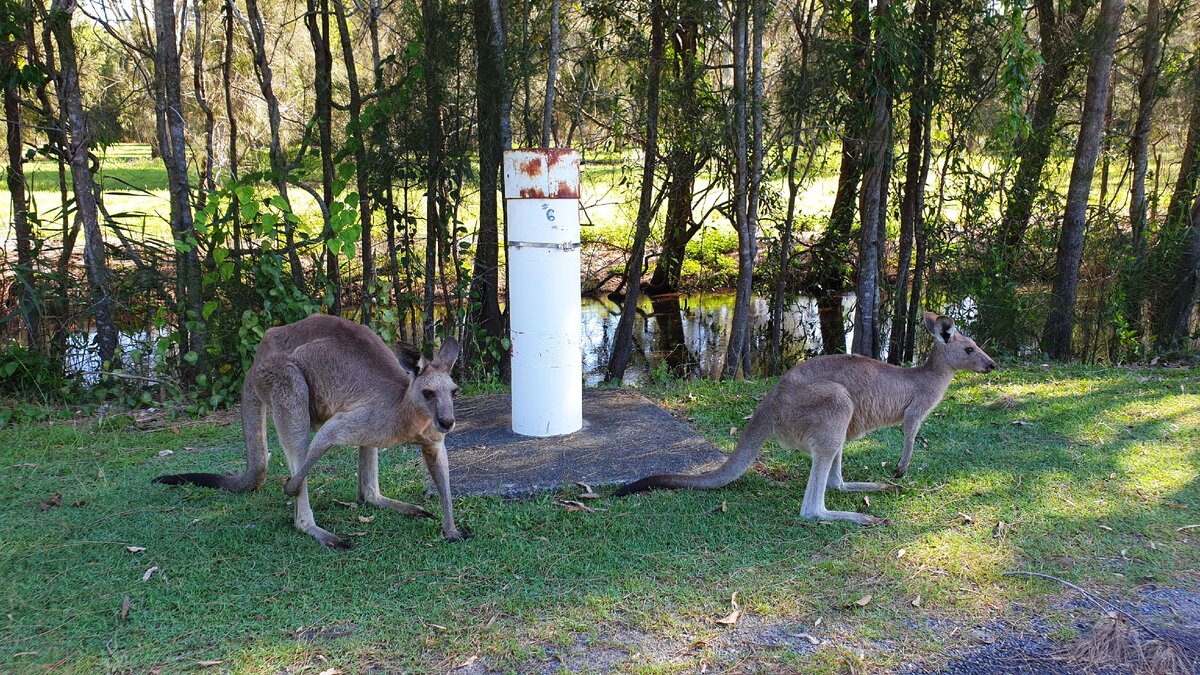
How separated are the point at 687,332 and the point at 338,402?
799 centimetres

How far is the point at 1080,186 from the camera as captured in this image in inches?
319

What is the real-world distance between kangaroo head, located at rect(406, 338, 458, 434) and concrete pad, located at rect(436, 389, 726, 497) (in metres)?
0.83

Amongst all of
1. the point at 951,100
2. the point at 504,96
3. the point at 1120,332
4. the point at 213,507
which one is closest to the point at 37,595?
the point at 213,507

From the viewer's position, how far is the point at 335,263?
741cm

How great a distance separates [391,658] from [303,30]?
9.26 m

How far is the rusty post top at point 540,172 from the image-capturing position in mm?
5191

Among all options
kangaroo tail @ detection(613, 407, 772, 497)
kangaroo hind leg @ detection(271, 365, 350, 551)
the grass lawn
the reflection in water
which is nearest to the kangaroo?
kangaroo tail @ detection(613, 407, 772, 497)

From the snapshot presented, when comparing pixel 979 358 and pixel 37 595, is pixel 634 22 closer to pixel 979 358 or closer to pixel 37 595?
pixel 979 358

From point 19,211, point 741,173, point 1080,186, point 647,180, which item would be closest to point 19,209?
point 19,211

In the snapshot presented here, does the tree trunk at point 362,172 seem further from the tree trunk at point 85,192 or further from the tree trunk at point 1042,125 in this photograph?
the tree trunk at point 1042,125

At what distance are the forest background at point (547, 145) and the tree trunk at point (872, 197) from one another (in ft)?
0.10

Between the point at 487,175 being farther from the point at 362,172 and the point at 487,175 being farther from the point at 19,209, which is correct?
the point at 19,209

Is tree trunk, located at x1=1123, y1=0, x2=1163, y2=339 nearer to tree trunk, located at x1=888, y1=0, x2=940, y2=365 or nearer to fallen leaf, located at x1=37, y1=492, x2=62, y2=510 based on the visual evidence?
tree trunk, located at x1=888, y1=0, x2=940, y2=365

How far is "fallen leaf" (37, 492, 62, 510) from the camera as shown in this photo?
15.1 feet
